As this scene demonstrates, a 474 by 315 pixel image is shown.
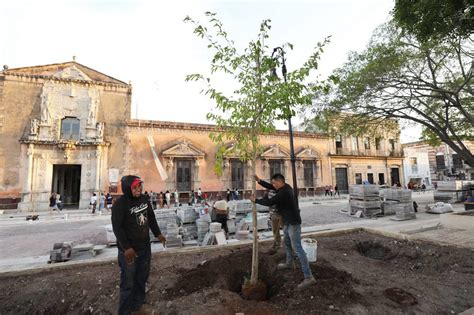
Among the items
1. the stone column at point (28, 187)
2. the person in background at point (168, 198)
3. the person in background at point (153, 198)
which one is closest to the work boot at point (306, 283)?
the person in background at point (153, 198)

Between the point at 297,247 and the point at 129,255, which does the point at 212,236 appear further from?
the point at 129,255

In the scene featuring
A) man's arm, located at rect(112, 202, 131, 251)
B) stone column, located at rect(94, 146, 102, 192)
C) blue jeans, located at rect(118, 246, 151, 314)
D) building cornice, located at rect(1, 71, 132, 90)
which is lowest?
blue jeans, located at rect(118, 246, 151, 314)

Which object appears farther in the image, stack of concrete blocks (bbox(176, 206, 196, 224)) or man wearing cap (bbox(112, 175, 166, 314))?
stack of concrete blocks (bbox(176, 206, 196, 224))

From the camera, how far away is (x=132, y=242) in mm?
3154

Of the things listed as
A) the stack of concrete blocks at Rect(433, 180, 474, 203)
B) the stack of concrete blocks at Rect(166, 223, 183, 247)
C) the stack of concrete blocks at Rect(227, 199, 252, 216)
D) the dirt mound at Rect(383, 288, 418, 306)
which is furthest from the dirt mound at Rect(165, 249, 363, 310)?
the stack of concrete blocks at Rect(433, 180, 474, 203)

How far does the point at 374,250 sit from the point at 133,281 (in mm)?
5545

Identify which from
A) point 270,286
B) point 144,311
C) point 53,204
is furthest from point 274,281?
point 53,204

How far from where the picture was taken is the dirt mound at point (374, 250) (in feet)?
17.6

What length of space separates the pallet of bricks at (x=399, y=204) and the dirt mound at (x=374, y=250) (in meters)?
5.40

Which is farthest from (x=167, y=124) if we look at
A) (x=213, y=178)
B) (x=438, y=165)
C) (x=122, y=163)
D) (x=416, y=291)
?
(x=438, y=165)

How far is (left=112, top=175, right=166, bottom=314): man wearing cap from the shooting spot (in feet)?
9.60

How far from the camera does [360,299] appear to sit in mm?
3127

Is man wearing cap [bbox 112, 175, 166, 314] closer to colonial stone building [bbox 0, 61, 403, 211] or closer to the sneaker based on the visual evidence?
the sneaker

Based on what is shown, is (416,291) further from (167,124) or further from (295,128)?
(295,128)
